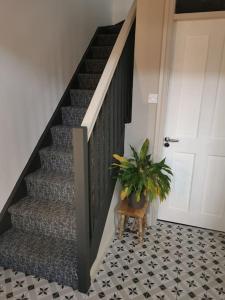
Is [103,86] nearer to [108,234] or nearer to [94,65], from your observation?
[108,234]

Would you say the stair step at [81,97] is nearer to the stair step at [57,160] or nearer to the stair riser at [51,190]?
the stair step at [57,160]

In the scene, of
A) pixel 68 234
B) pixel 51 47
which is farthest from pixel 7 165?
pixel 51 47

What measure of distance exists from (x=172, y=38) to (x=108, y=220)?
5.69ft

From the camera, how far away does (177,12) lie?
2.04 metres

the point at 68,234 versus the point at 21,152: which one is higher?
the point at 21,152

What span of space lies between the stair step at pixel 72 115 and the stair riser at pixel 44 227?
115cm

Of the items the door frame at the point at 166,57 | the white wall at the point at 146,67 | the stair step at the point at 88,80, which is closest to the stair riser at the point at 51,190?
the white wall at the point at 146,67

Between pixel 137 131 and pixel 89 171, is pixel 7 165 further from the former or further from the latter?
pixel 137 131

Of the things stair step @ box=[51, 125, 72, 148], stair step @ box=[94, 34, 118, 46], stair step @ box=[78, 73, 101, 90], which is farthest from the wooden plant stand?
stair step @ box=[94, 34, 118, 46]

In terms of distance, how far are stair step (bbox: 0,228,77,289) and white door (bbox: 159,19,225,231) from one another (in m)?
1.17

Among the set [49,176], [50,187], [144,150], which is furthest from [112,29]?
[50,187]

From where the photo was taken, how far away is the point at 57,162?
7.57 ft

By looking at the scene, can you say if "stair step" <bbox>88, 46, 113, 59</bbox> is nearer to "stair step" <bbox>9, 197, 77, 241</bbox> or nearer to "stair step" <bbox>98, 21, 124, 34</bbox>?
"stair step" <bbox>98, 21, 124, 34</bbox>

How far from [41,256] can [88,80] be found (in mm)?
2050
